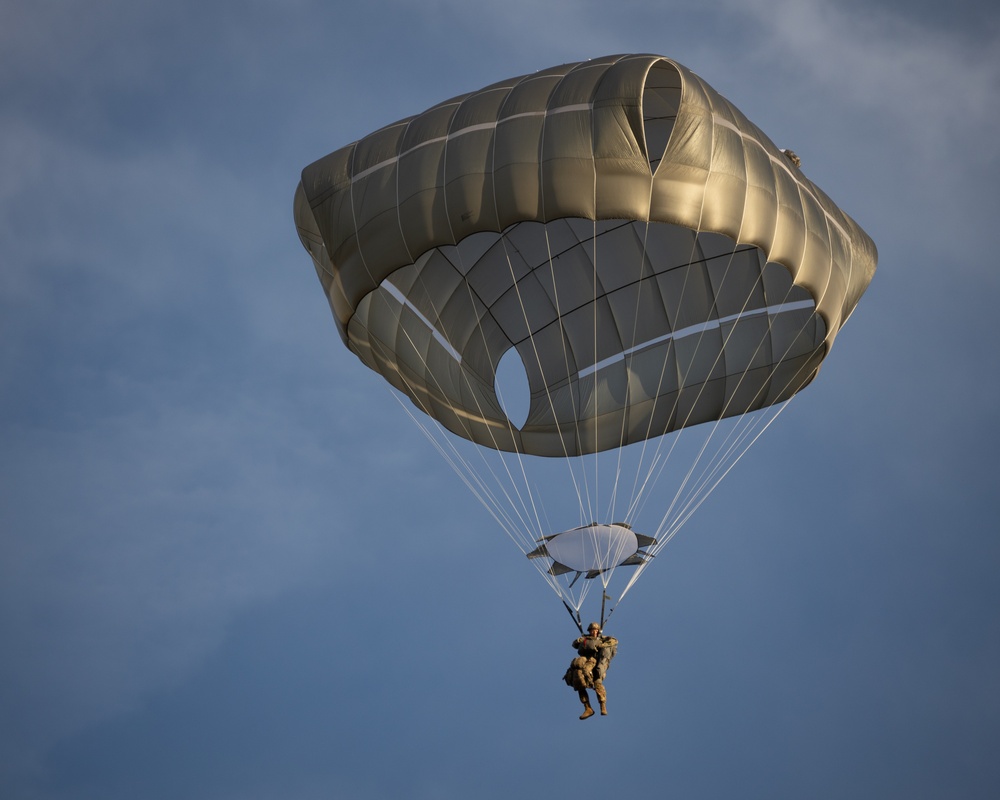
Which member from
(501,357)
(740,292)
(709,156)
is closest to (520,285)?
(501,357)

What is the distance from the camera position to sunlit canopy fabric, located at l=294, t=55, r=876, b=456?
15.9 metres

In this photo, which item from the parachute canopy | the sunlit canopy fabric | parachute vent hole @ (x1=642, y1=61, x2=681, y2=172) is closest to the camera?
the sunlit canopy fabric

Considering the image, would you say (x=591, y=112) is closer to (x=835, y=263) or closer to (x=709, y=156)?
(x=709, y=156)

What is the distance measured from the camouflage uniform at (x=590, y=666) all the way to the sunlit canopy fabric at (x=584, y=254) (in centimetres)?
392

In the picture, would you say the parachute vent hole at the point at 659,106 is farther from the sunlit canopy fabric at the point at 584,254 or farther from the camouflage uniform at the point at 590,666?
the camouflage uniform at the point at 590,666

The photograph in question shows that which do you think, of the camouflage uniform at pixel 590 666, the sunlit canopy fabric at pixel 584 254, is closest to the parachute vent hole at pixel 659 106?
the sunlit canopy fabric at pixel 584 254

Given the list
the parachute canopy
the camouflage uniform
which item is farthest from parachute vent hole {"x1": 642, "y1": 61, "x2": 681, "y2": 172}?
the camouflage uniform

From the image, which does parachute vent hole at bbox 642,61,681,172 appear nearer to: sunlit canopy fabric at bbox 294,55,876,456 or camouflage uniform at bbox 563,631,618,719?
sunlit canopy fabric at bbox 294,55,876,456

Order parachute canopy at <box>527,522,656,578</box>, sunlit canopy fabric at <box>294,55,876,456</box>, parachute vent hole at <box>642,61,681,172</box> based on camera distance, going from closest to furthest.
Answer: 1. sunlit canopy fabric at <box>294,55,876,456</box>
2. parachute vent hole at <box>642,61,681,172</box>
3. parachute canopy at <box>527,522,656,578</box>

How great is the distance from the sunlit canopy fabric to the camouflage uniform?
12.9ft

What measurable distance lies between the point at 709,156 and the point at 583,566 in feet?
18.3

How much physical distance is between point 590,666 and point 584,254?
19.7ft

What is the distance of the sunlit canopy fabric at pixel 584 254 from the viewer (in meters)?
15.9

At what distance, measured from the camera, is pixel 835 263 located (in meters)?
17.5
